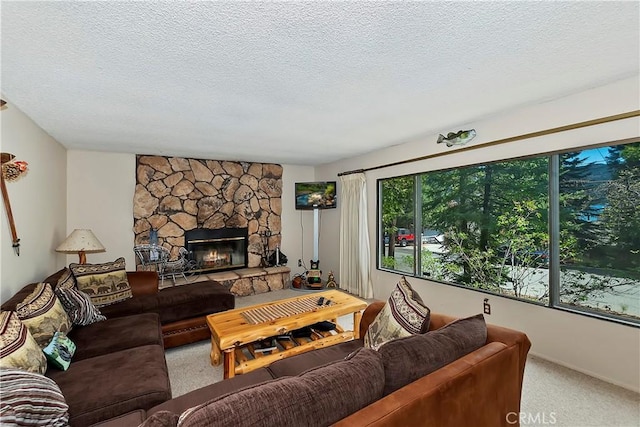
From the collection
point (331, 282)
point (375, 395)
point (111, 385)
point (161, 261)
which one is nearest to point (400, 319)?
point (375, 395)

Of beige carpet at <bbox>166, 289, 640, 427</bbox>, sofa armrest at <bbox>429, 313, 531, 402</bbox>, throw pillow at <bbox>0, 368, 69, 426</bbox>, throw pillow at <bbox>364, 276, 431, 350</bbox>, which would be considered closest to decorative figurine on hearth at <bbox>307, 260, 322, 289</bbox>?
beige carpet at <bbox>166, 289, 640, 427</bbox>

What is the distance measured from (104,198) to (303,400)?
4.58 m

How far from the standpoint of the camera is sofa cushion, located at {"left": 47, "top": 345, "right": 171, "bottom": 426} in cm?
141

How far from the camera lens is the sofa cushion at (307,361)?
5.58 ft

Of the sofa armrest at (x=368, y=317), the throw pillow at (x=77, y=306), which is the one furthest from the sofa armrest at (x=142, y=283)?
the sofa armrest at (x=368, y=317)

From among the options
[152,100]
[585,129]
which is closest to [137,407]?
[152,100]

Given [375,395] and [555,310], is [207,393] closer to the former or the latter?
[375,395]

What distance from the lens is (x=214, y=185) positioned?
4922 millimetres

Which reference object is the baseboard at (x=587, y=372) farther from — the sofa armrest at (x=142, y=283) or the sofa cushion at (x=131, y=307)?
the sofa armrest at (x=142, y=283)

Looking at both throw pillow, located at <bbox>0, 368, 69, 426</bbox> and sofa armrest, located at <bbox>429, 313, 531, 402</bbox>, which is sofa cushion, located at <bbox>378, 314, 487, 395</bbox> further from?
throw pillow, located at <bbox>0, 368, 69, 426</bbox>

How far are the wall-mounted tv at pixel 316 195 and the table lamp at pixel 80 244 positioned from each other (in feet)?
10.2

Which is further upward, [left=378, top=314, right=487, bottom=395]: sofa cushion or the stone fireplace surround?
the stone fireplace surround

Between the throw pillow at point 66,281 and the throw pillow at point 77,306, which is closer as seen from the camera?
the throw pillow at point 77,306

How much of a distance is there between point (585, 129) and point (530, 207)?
2.58 feet
